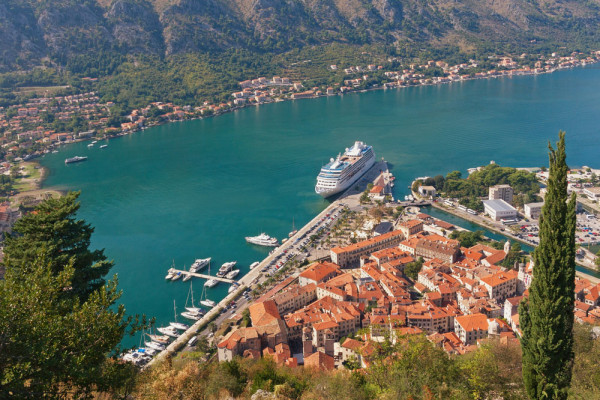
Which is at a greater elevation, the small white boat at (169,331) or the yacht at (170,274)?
the yacht at (170,274)

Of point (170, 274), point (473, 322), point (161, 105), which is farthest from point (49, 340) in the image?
point (161, 105)

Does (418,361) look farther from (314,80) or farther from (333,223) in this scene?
(314,80)

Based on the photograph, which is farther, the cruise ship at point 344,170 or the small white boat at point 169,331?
the cruise ship at point 344,170

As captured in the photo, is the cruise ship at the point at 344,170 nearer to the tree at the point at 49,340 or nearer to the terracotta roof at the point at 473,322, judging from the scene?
the terracotta roof at the point at 473,322

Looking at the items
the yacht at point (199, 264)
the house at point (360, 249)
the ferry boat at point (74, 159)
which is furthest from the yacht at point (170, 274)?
the ferry boat at point (74, 159)

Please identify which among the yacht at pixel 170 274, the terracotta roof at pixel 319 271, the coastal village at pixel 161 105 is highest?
the coastal village at pixel 161 105

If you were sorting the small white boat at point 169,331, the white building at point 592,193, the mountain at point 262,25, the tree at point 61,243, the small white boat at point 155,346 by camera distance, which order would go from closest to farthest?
1. the tree at point 61,243
2. the small white boat at point 155,346
3. the small white boat at point 169,331
4. the white building at point 592,193
5. the mountain at point 262,25

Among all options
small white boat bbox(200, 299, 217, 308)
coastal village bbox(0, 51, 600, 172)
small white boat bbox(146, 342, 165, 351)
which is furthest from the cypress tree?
coastal village bbox(0, 51, 600, 172)

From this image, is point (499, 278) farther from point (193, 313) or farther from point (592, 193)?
point (592, 193)
